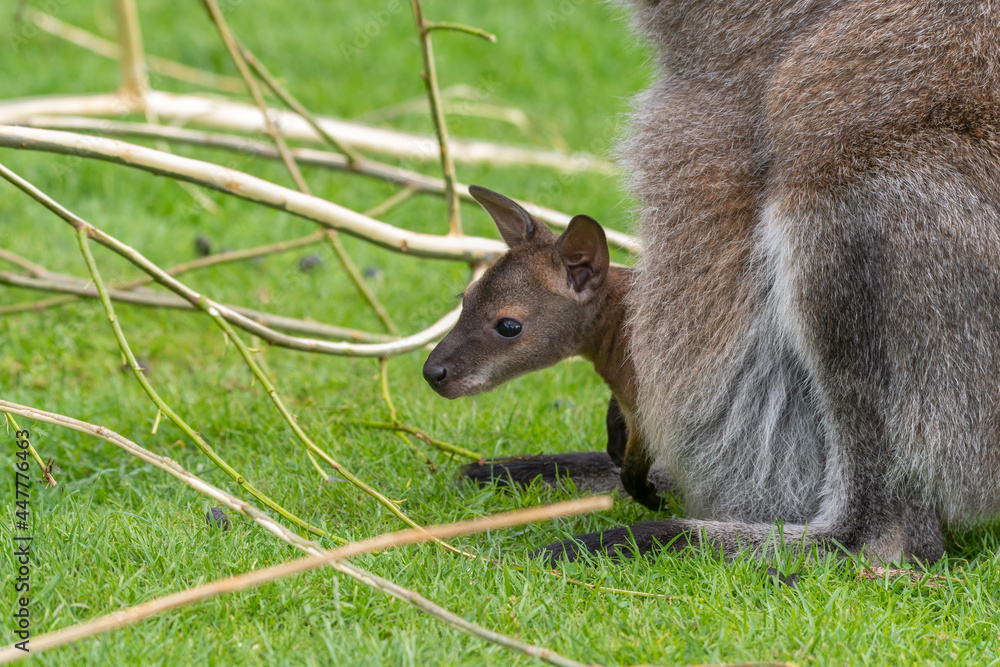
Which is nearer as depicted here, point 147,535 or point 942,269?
point 942,269

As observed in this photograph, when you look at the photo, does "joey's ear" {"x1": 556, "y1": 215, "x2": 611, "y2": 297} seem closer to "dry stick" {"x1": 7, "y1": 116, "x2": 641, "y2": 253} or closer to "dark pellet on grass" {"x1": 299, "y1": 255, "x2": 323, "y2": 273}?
"dry stick" {"x1": 7, "y1": 116, "x2": 641, "y2": 253}

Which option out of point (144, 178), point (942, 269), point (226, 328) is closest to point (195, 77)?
point (144, 178)

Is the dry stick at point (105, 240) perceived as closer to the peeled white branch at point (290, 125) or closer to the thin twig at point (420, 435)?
the thin twig at point (420, 435)

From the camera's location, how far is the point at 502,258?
10.4 feet

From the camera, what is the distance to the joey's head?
3.10m

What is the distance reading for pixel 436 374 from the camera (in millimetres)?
3082

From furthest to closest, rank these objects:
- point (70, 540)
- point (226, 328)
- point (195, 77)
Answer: point (195, 77)
point (226, 328)
point (70, 540)

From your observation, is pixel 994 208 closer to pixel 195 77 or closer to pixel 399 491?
pixel 399 491

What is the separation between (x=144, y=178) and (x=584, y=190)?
2701 mm

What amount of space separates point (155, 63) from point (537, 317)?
6.01 meters

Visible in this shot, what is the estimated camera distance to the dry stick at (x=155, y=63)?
304 inches

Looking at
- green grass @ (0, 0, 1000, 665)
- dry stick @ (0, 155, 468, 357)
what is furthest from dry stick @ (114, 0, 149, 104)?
dry stick @ (0, 155, 468, 357)

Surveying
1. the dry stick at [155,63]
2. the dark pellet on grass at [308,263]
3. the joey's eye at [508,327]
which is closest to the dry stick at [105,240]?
the joey's eye at [508,327]

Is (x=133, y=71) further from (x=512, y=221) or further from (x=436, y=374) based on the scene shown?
(x=436, y=374)
